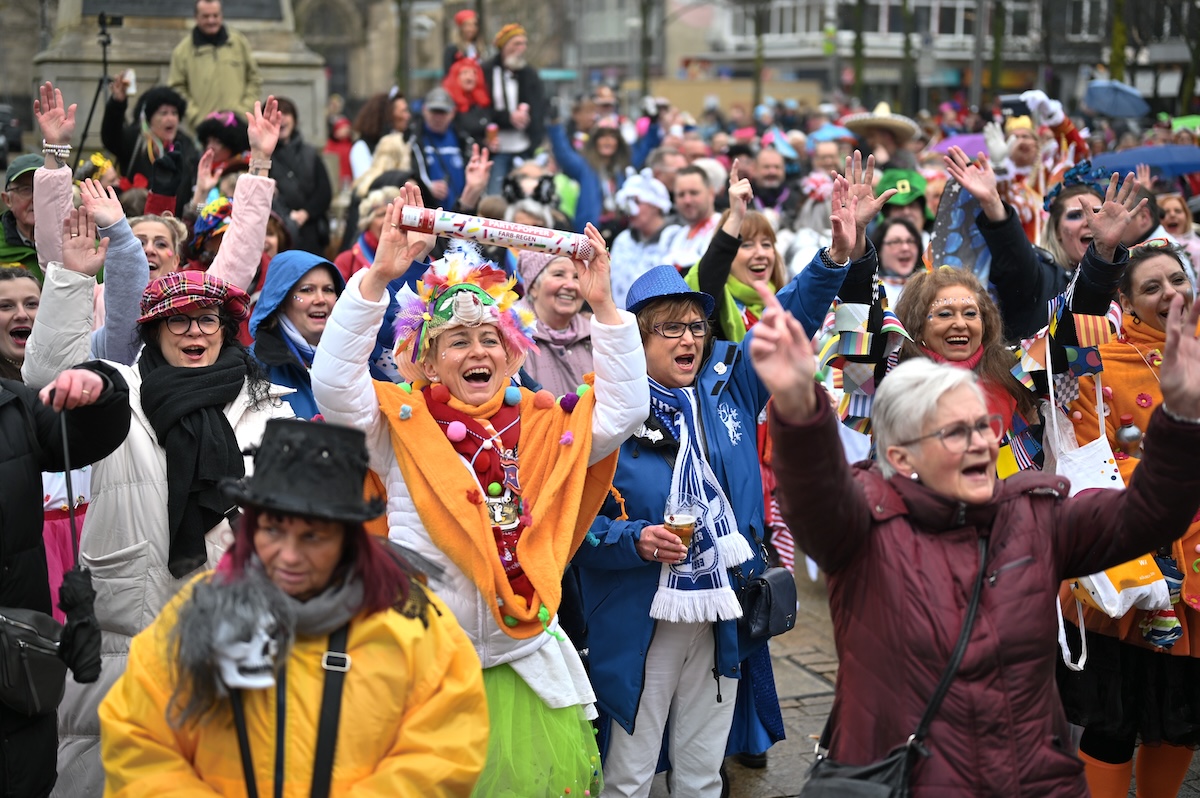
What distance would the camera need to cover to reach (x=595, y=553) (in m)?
4.61

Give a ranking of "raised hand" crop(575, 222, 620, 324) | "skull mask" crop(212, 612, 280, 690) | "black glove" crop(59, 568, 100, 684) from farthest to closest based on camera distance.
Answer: "raised hand" crop(575, 222, 620, 324)
"black glove" crop(59, 568, 100, 684)
"skull mask" crop(212, 612, 280, 690)

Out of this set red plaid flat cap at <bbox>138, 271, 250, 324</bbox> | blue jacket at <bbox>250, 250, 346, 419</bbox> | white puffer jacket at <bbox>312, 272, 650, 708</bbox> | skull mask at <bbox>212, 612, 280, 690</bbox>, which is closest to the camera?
skull mask at <bbox>212, 612, 280, 690</bbox>

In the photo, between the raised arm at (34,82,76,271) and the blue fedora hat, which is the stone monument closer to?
the raised arm at (34,82,76,271)

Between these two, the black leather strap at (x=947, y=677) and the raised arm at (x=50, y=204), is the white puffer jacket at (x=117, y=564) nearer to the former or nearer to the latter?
the raised arm at (x=50, y=204)

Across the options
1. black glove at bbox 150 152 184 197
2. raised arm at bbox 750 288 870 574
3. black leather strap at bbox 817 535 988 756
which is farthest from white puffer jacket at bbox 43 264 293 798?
black glove at bbox 150 152 184 197

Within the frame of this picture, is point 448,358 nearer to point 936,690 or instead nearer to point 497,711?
point 497,711

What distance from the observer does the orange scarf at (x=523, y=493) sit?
3.96 metres

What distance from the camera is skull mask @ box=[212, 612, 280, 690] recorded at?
9.27 feet

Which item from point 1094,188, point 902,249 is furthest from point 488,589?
point 902,249

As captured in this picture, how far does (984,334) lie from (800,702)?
2.14 m

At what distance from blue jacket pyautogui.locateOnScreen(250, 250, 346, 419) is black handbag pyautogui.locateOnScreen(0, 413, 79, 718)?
1.61 m

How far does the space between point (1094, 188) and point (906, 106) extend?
35.4 metres

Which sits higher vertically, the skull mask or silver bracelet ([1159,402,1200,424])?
silver bracelet ([1159,402,1200,424])

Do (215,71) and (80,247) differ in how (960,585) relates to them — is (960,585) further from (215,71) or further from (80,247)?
(215,71)
